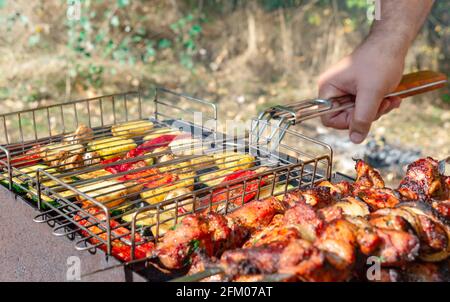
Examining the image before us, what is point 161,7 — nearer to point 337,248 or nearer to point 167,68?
point 167,68

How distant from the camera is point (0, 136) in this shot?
688cm

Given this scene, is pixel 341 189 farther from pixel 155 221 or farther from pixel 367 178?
pixel 155 221

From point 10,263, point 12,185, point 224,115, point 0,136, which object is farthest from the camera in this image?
point 224,115

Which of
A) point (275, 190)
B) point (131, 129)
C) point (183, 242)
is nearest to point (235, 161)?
point (275, 190)

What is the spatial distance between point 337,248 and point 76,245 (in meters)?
1.01

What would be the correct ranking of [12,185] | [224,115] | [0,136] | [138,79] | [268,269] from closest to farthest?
[268,269] < [12,185] < [0,136] < [224,115] < [138,79]

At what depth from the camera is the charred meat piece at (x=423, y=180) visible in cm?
256

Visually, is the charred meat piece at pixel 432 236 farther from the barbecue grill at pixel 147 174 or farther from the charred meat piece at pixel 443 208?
the barbecue grill at pixel 147 174

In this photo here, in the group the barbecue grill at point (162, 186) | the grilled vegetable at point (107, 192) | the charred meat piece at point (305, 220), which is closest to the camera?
the charred meat piece at point (305, 220)

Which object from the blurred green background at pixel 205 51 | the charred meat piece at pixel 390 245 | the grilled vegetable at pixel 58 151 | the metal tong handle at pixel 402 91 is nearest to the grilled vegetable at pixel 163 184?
the grilled vegetable at pixel 58 151

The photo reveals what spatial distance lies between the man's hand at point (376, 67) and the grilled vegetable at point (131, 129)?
1.15 metres

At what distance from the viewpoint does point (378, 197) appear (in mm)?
2439
